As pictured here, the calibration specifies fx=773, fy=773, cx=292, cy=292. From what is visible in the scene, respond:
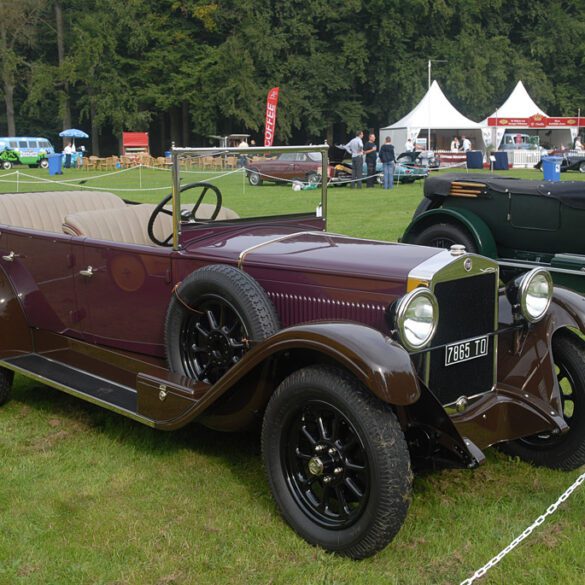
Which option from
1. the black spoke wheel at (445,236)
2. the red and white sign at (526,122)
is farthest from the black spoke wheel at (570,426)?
the red and white sign at (526,122)

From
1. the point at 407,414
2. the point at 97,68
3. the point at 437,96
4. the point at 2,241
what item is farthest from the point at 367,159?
the point at 97,68

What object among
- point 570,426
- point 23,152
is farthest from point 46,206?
point 23,152

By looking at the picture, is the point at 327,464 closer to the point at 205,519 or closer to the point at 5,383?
the point at 205,519

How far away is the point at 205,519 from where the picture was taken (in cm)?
349

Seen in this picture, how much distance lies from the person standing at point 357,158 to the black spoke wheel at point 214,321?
18.7 m

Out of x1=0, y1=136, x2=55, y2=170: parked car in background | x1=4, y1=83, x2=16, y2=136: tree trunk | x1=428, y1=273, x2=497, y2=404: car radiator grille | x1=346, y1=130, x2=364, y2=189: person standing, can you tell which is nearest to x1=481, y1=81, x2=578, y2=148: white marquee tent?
x1=346, y1=130, x2=364, y2=189: person standing

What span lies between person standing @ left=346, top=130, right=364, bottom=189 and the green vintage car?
13.5 metres

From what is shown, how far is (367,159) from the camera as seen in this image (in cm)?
2462

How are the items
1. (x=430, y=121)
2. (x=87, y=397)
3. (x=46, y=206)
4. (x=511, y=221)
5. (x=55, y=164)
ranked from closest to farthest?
(x=87, y=397) < (x=46, y=206) < (x=511, y=221) < (x=55, y=164) < (x=430, y=121)

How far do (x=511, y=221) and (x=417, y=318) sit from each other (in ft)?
18.6

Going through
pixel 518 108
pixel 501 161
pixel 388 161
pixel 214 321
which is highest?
pixel 518 108

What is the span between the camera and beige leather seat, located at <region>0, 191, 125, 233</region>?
5.38 metres

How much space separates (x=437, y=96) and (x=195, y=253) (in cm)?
3404

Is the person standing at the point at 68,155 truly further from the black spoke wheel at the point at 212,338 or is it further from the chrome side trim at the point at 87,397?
the black spoke wheel at the point at 212,338
